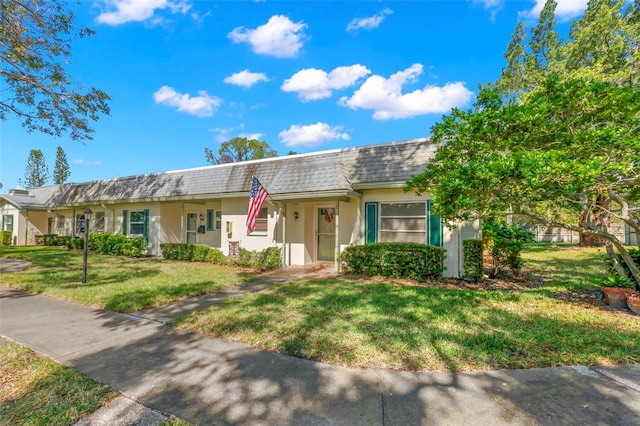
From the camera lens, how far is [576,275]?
31.0ft

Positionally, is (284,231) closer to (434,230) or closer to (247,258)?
(247,258)

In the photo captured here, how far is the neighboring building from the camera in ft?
30.8

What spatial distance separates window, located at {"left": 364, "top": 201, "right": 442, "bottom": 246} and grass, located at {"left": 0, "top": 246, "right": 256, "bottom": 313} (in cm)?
430

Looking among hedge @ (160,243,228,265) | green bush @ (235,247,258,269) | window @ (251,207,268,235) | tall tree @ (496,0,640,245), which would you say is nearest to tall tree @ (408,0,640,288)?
green bush @ (235,247,258,269)

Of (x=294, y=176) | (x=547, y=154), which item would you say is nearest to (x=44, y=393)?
(x=547, y=154)

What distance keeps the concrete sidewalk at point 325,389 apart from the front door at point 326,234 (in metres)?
7.53

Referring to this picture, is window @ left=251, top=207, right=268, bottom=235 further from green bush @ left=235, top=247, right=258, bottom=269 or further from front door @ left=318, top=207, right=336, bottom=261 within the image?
front door @ left=318, top=207, right=336, bottom=261

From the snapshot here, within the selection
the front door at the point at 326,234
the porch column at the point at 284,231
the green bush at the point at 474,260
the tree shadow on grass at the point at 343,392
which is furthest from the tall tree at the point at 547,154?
the porch column at the point at 284,231

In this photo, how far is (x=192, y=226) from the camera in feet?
52.8

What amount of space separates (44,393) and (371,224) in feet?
27.3

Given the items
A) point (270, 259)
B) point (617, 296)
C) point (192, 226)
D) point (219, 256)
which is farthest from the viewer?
point (192, 226)

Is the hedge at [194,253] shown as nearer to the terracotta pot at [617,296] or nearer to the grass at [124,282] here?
the grass at [124,282]

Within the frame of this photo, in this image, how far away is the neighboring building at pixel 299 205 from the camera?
940cm

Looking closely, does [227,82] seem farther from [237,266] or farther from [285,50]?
[237,266]
